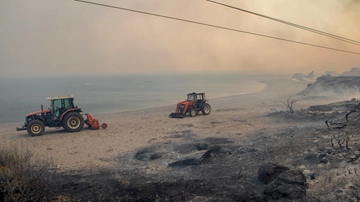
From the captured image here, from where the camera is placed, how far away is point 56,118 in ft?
56.5

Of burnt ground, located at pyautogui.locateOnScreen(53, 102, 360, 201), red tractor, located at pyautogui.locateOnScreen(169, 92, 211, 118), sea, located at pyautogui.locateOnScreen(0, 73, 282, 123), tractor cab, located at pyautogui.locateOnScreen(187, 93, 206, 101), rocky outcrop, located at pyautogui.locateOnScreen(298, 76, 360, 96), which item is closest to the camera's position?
burnt ground, located at pyautogui.locateOnScreen(53, 102, 360, 201)

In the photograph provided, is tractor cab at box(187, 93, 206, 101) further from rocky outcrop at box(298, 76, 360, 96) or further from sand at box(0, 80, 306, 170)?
rocky outcrop at box(298, 76, 360, 96)

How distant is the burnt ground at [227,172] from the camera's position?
7656 mm

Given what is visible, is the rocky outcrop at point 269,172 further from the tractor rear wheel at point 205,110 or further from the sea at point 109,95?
the sea at point 109,95

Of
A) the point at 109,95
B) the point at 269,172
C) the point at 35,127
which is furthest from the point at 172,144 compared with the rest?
the point at 109,95

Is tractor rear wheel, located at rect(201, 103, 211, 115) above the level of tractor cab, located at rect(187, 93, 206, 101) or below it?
below

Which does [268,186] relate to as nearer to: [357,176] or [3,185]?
[357,176]

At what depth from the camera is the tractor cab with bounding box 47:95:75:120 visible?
17.2 metres

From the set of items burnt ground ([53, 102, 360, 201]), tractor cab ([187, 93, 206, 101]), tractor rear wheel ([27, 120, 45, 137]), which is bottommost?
burnt ground ([53, 102, 360, 201])

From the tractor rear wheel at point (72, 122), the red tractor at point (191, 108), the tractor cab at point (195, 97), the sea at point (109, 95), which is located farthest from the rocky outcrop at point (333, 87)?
the tractor rear wheel at point (72, 122)

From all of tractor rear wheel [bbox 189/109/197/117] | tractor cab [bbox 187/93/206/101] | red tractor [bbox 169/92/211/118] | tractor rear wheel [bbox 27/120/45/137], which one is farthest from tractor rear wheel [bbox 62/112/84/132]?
tractor cab [bbox 187/93/206/101]

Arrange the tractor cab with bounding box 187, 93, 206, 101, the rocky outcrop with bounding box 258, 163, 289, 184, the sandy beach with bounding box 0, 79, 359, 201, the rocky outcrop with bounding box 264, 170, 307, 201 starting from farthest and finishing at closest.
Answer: the tractor cab with bounding box 187, 93, 206, 101 → the sandy beach with bounding box 0, 79, 359, 201 → the rocky outcrop with bounding box 258, 163, 289, 184 → the rocky outcrop with bounding box 264, 170, 307, 201

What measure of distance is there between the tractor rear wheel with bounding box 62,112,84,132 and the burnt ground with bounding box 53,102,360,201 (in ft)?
19.3

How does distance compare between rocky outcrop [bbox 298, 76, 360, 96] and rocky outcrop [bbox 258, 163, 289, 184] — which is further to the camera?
rocky outcrop [bbox 298, 76, 360, 96]
